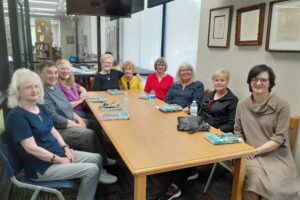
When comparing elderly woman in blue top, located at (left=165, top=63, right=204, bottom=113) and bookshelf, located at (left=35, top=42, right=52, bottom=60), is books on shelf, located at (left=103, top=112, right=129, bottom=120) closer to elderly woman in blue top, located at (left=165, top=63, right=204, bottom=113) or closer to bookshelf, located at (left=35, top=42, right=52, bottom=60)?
elderly woman in blue top, located at (left=165, top=63, right=204, bottom=113)

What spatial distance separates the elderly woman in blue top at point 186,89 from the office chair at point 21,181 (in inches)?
64.4

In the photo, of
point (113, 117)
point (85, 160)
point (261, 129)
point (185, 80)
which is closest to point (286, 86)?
point (261, 129)

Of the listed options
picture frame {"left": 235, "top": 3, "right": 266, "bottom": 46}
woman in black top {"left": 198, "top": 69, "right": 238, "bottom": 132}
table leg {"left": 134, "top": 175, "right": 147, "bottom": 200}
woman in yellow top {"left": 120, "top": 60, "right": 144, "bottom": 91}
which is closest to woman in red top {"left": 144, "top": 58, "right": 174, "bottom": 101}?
woman in yellow top {"left": 120, "top": 60, "right": 144, "bottom": 91}

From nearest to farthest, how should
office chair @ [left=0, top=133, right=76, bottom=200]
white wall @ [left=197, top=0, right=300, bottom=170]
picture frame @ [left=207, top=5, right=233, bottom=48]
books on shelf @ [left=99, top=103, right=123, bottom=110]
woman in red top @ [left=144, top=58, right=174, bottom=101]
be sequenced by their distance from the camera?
1. office chair @ [left=0, top=133, right=76, bottom=200]
2. white wall @ [left=197, top=0, right=300, bottom=170]
3. books on shelf @ [left=99, top=103, right=123, bottom=110]
4. picture frame @ [left=207, top=5, right=233, bottom=48]
5. woman in red top @ [left=144, top=58, right=174, bottom=101]

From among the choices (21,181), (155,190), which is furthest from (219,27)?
(21,181)

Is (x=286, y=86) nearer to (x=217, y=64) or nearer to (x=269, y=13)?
(x=269, y=13)

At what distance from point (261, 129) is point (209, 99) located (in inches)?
27.8

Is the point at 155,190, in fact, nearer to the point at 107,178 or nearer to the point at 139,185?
the point at 107,178

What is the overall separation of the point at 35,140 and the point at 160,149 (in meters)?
0.82

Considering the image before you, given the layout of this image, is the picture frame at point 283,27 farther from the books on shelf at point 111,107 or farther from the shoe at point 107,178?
the shoe at point 107,178

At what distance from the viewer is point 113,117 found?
213cm

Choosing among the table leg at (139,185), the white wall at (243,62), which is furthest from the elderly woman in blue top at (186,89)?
the table leg at (139,185)

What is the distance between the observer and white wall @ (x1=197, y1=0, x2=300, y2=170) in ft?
6.70

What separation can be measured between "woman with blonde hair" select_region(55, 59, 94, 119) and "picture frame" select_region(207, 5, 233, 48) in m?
1.68
